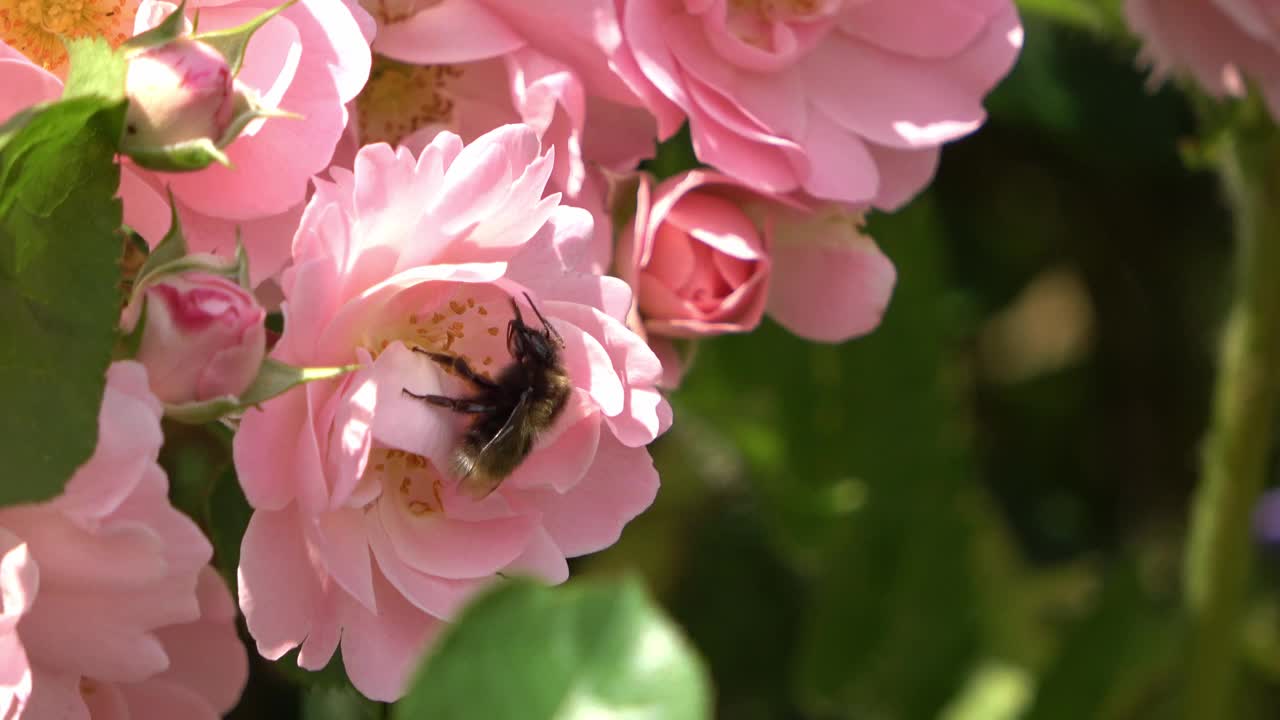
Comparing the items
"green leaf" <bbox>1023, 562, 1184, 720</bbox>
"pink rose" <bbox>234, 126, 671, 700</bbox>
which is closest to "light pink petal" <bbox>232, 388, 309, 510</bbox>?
"pink rose" <bbox>234, 126, 671, 700</bbox>

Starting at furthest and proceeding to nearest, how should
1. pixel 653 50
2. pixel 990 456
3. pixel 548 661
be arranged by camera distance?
pixel 990 456 < pixel 653 50 < pixel 548 661

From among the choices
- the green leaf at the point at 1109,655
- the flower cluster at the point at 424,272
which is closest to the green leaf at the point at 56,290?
the flower cluster at the point at 424,272

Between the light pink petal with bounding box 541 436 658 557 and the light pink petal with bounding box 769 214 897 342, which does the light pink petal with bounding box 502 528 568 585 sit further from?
the light pink petal with bounding box 769 214 897 342

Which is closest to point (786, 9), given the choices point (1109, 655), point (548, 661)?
point (548, 661)

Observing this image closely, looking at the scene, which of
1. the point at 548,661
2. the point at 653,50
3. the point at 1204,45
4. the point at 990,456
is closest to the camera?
the point at 548,661

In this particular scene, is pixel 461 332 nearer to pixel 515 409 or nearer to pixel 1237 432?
pixel 515 409

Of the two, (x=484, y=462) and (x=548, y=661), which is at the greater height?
(x=548, y=661)

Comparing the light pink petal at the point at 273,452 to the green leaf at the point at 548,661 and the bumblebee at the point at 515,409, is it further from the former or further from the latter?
the green leaf at the point at 548,661
